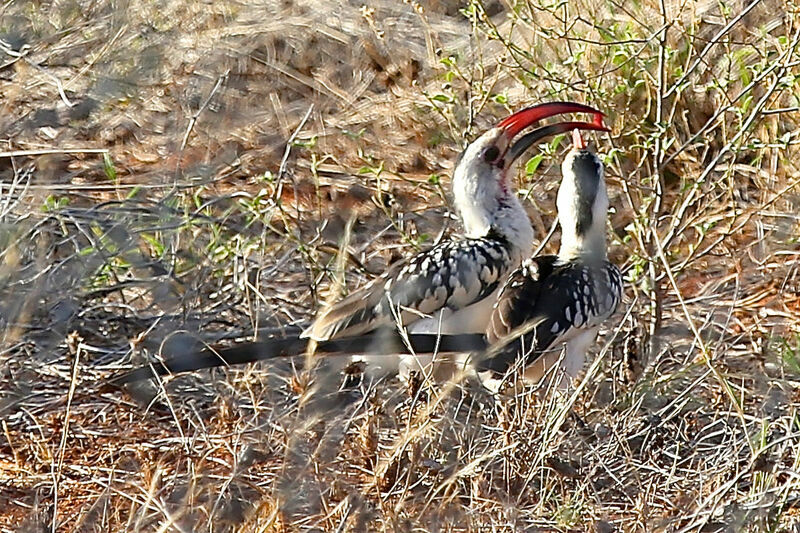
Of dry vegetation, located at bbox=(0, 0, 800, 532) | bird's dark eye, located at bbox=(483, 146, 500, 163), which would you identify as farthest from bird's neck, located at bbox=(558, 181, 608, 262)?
bird's dark eye, located at bbox=(483, 146, 500, 163)

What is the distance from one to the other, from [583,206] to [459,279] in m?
0.42

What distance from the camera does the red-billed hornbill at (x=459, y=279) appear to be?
3961mm

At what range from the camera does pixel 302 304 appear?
4559mm

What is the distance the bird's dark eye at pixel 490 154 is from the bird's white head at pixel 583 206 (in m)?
0.30

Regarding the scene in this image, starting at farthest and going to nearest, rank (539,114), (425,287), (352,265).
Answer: (352,265)
(539,114)
(425,287)

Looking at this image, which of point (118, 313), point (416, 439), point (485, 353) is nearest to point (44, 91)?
point (118, 313)

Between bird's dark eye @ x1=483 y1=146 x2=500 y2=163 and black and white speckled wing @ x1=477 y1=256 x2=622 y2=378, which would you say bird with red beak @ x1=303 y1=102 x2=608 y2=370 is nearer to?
bird's dark eye @ x1=483 y1=146 x2=500 y2=163

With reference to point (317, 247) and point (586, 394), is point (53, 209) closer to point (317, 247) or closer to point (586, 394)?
point (317, 247)

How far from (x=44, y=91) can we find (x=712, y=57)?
254 centimetres

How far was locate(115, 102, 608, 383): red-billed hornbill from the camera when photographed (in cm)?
396

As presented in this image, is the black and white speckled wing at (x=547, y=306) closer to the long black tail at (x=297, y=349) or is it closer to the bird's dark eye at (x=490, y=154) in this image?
the long black tail at (x=297, y=349)

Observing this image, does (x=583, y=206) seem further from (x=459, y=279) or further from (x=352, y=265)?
(x=352, y=265)

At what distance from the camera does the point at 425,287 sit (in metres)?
4.19

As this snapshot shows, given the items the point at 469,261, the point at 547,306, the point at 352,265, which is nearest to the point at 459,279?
the point at 469,261
